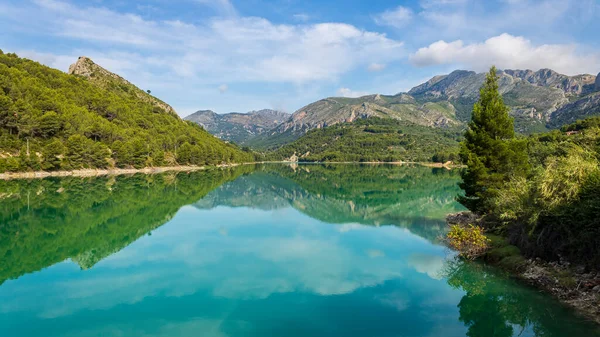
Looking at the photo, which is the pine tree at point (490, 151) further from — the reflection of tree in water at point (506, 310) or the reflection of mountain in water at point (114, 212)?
the reflection of tree in water at point (506, 310)

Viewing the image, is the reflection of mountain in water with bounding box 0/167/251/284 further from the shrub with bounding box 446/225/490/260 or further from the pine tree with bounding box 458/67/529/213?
the pine tree with bounding box 458/67/529/213

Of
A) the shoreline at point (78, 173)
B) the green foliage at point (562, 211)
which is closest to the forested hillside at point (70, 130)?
the shoreline at point (78, 173)

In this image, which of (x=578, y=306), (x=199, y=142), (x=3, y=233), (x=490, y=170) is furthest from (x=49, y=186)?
(x=199, y=142)

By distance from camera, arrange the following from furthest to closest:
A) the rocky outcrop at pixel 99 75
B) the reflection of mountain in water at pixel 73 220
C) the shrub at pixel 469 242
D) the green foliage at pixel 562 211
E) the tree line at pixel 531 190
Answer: the rocky outcrop at pixel 99 75 → the reflection of mountain in water at pixel 73 220 → the shrub at pixel 469 242 → the tree line at pixel 531 190 → the green foliage at pixel 562 211

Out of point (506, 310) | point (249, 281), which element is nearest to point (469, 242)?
point (506, 310)

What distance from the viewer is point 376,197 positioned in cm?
5231

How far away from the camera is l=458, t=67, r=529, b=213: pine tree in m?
24.1

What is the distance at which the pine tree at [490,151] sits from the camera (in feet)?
79.0

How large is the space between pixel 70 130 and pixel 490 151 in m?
86.7

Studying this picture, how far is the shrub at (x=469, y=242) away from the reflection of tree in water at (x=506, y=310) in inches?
109

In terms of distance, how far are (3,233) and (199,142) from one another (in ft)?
380

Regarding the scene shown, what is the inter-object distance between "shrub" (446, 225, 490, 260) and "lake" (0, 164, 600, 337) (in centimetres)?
78

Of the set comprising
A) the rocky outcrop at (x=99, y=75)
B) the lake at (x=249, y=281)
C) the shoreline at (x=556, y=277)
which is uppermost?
the rocky outcrop at (x=99, y=75)

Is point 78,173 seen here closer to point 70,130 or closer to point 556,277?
point 70,130
